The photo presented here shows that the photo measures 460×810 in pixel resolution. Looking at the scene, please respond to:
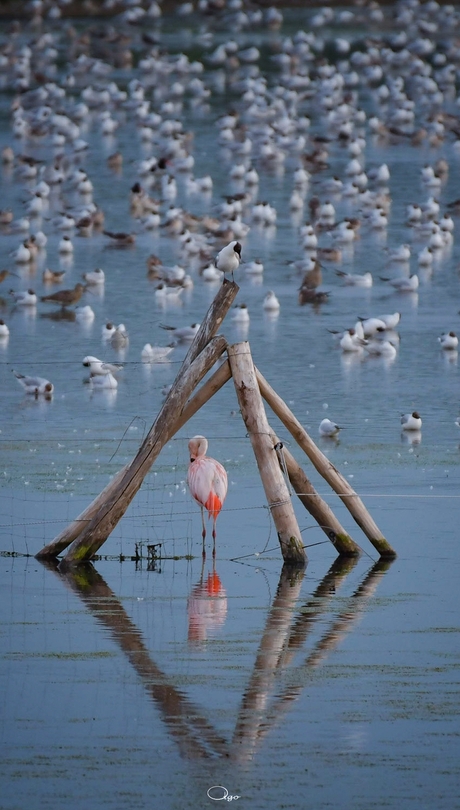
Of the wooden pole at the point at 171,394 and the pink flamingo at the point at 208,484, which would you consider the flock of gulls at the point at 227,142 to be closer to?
the wooden pole at the point at 171,394

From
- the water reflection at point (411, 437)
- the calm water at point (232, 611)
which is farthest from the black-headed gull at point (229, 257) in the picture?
the water reflection at point (411, 437)

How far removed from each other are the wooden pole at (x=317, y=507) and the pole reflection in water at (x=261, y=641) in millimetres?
122

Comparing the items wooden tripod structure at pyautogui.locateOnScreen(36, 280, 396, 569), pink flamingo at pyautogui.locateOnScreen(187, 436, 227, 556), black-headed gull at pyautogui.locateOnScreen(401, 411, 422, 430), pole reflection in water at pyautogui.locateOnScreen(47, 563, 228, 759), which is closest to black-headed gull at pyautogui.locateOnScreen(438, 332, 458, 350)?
black-headed gull at pyautogui.locateOnScreen(401, 411, 422, 430)

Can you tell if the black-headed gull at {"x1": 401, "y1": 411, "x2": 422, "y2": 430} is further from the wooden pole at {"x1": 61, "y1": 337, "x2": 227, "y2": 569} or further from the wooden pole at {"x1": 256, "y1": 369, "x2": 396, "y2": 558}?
the wooden pole at {"x1": 61, "y1": 337, "x2": 227, "y2": 569}

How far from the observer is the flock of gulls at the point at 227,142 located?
2616cm

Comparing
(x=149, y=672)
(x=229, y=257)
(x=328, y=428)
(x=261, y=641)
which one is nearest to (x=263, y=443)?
(x=229, y=257)

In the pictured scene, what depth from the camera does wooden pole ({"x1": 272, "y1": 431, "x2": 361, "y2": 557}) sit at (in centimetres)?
1092

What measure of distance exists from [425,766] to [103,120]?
40270 mm

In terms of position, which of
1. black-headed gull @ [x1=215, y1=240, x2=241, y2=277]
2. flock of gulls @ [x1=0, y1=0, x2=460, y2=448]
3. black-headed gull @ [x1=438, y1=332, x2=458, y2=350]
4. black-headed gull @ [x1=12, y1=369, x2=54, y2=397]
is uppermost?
black-headed gull @ [x1=215, y1=240, x2=241, y2=277]

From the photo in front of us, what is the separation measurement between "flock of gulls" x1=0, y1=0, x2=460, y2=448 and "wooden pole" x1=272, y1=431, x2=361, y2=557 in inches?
60.4

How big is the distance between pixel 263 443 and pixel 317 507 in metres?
0.71

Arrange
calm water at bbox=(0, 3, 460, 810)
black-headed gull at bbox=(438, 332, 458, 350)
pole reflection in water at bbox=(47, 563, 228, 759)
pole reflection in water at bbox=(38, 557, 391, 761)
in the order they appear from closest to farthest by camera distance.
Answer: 1. calm water at bbox=(0, 3, 460, 810)
2. pole reflection in water at bbox=(47, 563, 228, 759)
3. pole reflection in water at bbox=(38, 557, 391, 761)
4. black-headed gull at bbox=(438, 332, 458, 350)

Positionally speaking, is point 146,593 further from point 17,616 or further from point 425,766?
point 425,766

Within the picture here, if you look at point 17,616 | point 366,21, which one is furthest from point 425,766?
point 366,21
